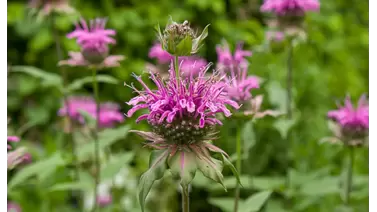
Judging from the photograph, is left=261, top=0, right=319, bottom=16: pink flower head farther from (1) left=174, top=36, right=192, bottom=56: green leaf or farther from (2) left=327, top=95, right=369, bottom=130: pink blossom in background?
(1) left=174, top=36, right=192, bottom=56: green leaf

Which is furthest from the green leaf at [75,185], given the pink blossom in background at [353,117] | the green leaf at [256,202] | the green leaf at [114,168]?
the pink blossom in background at [353,117]

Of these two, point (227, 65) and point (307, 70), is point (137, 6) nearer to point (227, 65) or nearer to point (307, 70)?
point (307, 70)

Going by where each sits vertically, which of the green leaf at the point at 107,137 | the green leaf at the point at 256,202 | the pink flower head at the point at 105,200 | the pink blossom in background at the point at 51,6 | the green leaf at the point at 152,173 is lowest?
the pink flower head at the point at 105,200

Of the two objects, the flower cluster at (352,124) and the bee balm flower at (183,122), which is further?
the flower cluster at (352,124)

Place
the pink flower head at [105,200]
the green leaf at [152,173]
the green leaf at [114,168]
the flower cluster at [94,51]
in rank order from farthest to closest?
the pink flower head at [105,200]
the green leaf at [114,168]
the flower cluster at [94,51]
the green leaf at [152,173]

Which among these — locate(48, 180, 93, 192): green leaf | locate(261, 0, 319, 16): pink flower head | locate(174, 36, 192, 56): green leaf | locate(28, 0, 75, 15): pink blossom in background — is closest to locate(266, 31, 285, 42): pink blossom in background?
locate(261, 0, 319, 16): pink flower head

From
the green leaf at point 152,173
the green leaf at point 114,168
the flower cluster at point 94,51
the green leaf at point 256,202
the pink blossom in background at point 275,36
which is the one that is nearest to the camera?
the green leaf at point 152,173

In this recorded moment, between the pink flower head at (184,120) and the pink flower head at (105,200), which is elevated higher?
the pink flower head at (184,120)

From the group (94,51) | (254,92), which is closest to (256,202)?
(94,51)

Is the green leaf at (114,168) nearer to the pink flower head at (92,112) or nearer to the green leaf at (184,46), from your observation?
the pink flower head at (92,112)
